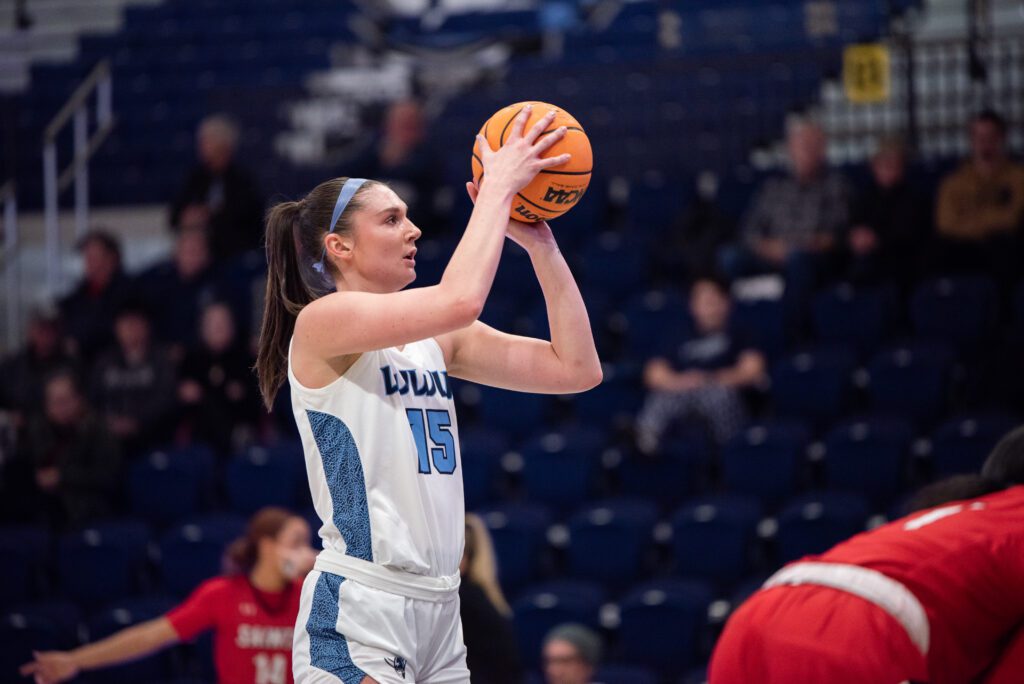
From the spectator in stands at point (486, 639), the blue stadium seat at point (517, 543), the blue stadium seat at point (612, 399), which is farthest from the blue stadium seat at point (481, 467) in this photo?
the spectator in stands at point (486, 639)


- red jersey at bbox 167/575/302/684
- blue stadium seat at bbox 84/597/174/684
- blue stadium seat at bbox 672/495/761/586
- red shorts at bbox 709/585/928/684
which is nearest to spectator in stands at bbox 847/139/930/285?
blue stadium seat at bbox 672/495/761/586

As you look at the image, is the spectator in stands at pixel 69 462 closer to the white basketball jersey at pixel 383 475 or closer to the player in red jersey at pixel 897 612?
the white basketball jersey at pixel 383 475

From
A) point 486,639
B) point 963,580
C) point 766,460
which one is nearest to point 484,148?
point 963,580

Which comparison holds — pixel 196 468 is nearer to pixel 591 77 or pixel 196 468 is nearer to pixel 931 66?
pixel 591 77

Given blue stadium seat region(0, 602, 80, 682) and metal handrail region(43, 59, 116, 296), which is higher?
metal handrail region(43, 59, 116, 296)

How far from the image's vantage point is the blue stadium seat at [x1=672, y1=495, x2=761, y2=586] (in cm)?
753

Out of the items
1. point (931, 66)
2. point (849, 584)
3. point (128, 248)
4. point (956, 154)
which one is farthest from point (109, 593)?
point (931, 66)

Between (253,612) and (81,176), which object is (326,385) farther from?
(81,176)

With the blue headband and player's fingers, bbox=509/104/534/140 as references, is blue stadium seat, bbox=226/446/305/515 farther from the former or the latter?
player's fingers, bbox=509/104/534/140

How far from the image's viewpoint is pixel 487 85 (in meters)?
13.4

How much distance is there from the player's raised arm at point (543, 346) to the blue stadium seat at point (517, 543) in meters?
4.31

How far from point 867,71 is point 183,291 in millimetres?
5732

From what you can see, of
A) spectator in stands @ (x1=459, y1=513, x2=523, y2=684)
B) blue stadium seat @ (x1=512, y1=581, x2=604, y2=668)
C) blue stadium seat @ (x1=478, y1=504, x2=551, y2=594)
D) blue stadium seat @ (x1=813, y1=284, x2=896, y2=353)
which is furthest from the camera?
blue stadium seat @ (x1=813, y1=284, x2=896, y2=353)

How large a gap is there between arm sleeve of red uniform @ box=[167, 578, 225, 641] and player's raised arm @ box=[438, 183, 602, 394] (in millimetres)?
2390
